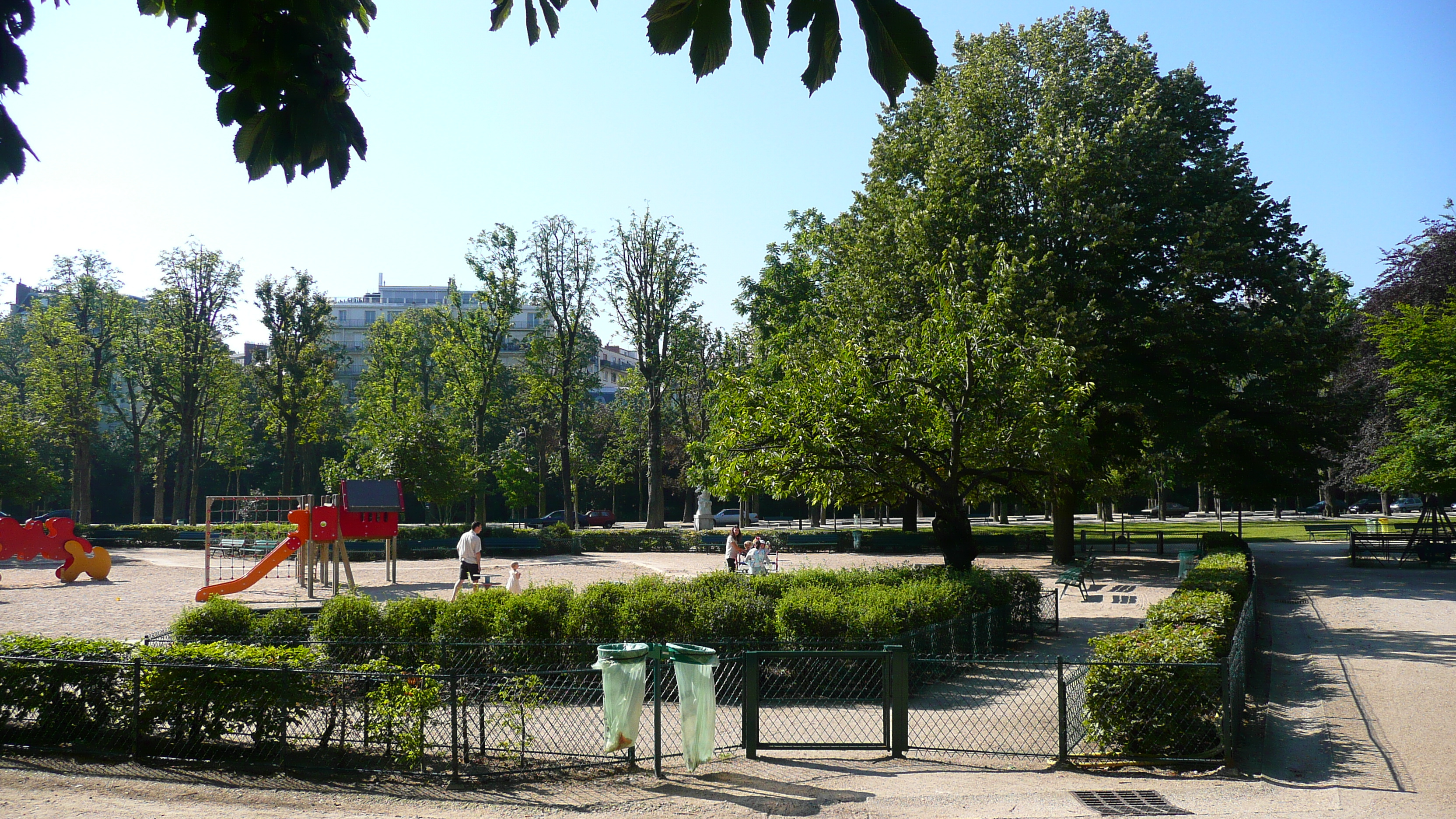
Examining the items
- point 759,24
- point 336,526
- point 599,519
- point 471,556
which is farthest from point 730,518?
point 759,24

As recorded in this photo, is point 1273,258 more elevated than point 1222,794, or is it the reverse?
point 1273,258

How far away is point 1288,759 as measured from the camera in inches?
345

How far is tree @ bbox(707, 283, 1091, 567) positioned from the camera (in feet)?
55.8

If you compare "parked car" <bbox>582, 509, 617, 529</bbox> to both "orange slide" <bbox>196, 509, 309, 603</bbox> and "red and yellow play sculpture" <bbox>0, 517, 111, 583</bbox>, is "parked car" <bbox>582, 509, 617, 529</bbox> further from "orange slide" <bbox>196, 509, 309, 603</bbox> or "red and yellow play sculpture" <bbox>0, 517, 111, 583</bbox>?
"orange slide" <bbox>196, 509, 309, 603</bbox>

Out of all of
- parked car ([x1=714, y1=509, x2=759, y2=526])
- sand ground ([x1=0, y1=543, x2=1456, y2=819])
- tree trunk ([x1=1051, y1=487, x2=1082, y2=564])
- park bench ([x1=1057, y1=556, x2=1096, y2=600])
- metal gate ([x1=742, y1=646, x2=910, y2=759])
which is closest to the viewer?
sand ground ([x1=0, y1=543, x2=1456, y2=819])

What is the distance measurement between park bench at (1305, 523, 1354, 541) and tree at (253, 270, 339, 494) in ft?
152

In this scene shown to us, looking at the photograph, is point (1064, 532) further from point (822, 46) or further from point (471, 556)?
point (822, 46)

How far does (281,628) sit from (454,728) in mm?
5449

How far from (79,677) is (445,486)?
2720 centimetres

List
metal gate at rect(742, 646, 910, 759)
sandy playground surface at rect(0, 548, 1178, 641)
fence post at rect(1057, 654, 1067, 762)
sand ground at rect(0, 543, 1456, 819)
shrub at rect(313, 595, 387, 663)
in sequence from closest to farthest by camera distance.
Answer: sand ground at rect(0, 543, 1456, 819), fence post at rect(1057, 654, 1067, 762), metal gate at rect(742, 646, 910, 759), shrub at rect(313, 595, 387, 663), sandy playground surface at rect(0, 548, 1178, 641)

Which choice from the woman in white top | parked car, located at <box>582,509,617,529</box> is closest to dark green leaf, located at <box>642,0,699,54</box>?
the woman in white top

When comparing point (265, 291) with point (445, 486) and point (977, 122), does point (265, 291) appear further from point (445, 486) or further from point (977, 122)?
point (977, 122)

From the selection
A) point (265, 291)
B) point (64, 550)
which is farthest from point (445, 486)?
point (265, 291)

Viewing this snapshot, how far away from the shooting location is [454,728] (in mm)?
8008
